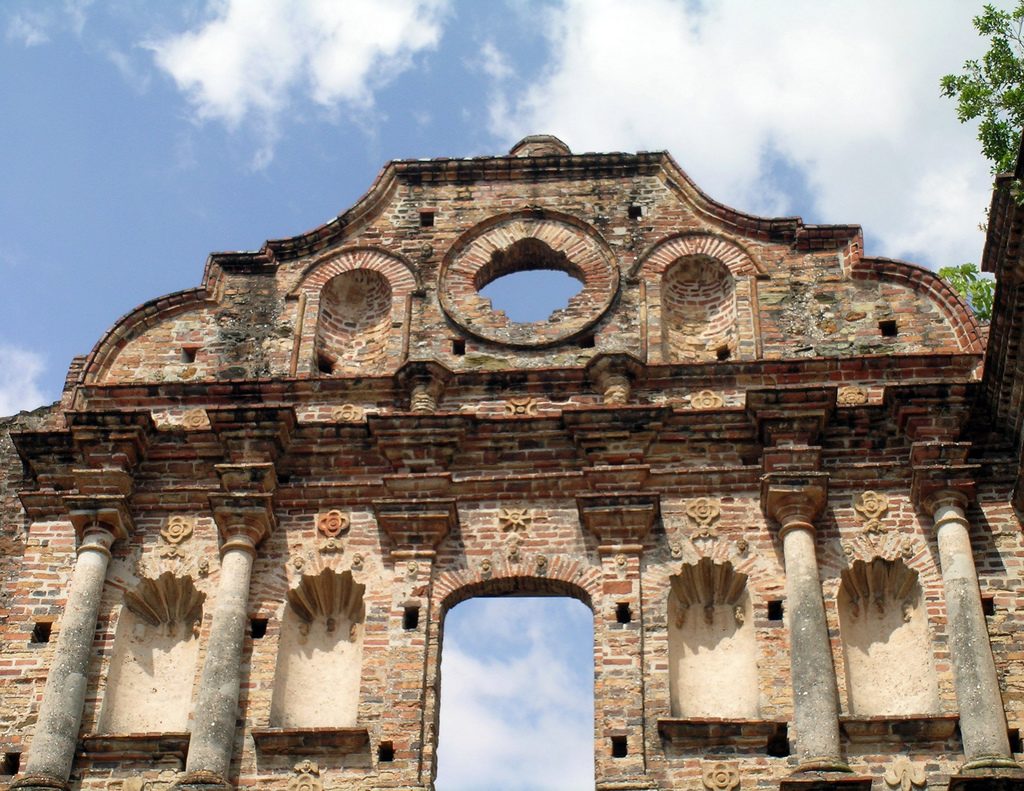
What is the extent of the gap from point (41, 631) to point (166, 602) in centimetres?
120

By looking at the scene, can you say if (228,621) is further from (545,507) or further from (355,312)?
(355,312)

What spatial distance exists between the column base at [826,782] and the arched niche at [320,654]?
160 inches

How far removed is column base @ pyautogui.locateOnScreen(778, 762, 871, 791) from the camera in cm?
1391

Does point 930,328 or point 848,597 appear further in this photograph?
point 930,328

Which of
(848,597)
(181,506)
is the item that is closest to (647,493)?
(848,597)

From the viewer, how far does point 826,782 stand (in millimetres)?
13930

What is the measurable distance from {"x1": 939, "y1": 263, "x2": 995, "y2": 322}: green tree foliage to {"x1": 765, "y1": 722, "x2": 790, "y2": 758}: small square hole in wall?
29.4 ft

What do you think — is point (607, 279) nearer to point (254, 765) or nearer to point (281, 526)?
point (281, 526)

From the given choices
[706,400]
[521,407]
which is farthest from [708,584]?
[521,407]

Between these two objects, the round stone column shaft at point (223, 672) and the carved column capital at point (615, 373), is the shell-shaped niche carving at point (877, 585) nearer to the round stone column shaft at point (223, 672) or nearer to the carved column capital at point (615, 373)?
the carved column capital at point (615, 373)

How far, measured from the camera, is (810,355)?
1739cm

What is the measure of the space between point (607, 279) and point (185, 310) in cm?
470

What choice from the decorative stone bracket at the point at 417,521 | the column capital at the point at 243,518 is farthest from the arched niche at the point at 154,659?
the decorative stone bracket at the point at 417,521

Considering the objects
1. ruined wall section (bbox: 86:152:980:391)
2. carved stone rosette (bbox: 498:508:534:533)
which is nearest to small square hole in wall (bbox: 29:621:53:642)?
ruined wall section (bbox: 86:152:980:391)
